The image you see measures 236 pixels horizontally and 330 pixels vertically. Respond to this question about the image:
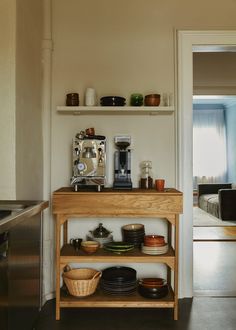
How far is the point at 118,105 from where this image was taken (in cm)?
258

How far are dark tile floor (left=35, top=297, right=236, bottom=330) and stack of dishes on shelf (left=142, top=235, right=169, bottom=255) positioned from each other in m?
0.46

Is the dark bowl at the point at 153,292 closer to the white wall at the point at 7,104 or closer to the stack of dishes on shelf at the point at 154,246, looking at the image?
the stack of dishes on shelf at the point at 154,246

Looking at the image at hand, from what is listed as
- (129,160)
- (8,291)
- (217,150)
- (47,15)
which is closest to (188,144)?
(129,160)

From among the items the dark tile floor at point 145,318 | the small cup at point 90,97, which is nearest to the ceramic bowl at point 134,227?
the dark tile floor at point 145,318

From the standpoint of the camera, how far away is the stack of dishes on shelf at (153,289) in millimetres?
2307

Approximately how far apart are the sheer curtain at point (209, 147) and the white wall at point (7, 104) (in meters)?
7.01

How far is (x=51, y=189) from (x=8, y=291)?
156cm

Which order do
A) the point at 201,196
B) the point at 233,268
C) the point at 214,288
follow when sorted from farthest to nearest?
the point at 201,196
the point at 233,268
the point at 214,288

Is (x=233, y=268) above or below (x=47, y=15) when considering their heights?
below

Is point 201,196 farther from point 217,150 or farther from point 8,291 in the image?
point 8,291

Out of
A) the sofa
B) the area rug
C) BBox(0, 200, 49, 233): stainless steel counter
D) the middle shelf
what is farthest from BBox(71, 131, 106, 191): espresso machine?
the sofa

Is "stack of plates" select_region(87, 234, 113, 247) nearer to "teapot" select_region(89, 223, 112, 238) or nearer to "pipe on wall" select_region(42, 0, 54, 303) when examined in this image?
"teapot" select_region(89, 223, 112, 238)

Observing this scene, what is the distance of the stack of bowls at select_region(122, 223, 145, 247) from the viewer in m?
2.52

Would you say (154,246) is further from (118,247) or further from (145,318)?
(145,318)
